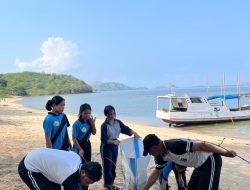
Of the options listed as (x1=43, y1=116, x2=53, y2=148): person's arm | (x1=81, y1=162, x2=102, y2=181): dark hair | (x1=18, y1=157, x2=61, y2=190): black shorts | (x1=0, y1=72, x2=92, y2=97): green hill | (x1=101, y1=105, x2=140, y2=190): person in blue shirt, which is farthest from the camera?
(x1=0, y1=72, x2=92, y2=97): green hill

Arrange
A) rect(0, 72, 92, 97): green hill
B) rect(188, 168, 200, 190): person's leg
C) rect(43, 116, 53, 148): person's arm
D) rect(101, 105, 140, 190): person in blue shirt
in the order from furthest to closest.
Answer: rect(0, 72, 92, 97): green hill, rect(101, 105, 140, 190): person in blue shirt, rect(43, 116, 53, 148): person's arm, rect(188, 168, 200, 190): person's leg

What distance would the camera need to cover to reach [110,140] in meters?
6.16

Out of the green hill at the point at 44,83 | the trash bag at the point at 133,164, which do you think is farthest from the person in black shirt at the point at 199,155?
the green hill at the point at 44,83

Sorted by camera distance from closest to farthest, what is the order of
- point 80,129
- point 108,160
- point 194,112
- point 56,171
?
1. point 56,171
2. point 80,129
3. point 108,160
4. point 194,112

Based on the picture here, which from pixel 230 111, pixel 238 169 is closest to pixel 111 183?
pixel 238 169

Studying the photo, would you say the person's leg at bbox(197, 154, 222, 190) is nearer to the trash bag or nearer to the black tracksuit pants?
the trash bag

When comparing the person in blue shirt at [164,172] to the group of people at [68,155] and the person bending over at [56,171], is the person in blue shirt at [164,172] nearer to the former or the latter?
the group of people at [68,155]

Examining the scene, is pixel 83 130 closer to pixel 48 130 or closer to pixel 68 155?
pixel 48 130

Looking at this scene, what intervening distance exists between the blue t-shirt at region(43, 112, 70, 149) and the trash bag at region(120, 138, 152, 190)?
3.42ft

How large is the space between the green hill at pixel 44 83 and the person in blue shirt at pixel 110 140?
14566cm

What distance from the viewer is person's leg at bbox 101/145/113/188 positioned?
6.28m

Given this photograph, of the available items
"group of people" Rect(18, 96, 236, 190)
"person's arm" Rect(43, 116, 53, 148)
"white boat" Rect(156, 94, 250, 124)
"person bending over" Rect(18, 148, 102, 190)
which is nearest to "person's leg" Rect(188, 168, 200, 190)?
"group of people" Rect(18, 96, 236, 190)

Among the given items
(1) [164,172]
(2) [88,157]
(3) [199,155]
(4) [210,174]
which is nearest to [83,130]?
(2) [88,157]

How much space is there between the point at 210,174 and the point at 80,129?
95.8 inches
